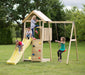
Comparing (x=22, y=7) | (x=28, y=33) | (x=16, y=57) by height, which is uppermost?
(x=22, y=7)

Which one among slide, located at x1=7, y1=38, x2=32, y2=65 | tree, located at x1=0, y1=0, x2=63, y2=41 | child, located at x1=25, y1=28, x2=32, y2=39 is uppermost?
tree, located at x1=0, y1=0, x2=63, y2=41

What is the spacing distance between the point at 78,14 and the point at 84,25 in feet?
7.03

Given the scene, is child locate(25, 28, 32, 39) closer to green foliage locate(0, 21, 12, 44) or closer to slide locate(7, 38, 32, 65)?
slide locate(7, 38, 32, 65)

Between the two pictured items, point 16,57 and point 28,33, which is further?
point 28,33

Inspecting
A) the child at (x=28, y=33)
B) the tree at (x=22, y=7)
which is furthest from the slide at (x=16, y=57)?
the tree at (x=22, y=7)

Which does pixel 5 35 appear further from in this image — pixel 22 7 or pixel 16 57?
pixel 16 57

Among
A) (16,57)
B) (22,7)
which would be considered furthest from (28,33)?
(22,7)

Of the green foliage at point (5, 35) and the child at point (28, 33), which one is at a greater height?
the child at point (28, 33)

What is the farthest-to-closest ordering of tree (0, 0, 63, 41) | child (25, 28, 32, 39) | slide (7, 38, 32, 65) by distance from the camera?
tree (0, 0, 63, 41) → child (25, 28, 32, 39) → slide (7, 38, 32, 65)

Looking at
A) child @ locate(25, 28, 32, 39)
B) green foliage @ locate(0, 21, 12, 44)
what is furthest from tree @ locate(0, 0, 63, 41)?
child @ locate(25, 28, 32, 39)

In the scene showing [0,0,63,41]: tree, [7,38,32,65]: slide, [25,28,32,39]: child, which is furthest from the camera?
[0,0,63,41]: tree

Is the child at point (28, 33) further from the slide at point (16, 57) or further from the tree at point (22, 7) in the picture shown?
→ the tree at point (22, 7)

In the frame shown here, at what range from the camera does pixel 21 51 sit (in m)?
10.5

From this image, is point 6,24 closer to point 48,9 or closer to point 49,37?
point 48,9
